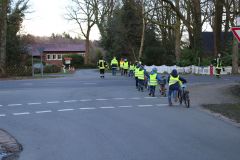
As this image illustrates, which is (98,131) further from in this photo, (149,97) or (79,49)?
(79,49)

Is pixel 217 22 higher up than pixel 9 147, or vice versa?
pixel 217 22

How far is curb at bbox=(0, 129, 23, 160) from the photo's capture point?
30.1ft

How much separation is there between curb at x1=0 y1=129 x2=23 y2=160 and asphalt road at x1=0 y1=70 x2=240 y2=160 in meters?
0.18

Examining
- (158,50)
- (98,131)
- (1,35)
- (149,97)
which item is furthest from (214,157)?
(158,50)

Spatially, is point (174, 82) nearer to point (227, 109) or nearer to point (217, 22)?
point (227, 109)

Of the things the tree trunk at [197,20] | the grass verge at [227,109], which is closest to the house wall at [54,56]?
the tree trunk at [197,20]

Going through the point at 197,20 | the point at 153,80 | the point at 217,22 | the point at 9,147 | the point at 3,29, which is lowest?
the point at 9,147

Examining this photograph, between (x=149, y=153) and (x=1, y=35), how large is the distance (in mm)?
A: 38569

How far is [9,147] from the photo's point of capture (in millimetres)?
10039

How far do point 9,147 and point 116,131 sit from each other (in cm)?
283

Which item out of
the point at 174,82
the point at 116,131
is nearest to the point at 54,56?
the point at 174,82

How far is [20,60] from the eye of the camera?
55.9m

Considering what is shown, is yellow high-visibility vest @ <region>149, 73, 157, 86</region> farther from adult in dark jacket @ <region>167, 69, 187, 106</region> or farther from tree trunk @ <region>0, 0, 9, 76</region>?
tree trunk @ <region>0, 0, 9, 76</region>

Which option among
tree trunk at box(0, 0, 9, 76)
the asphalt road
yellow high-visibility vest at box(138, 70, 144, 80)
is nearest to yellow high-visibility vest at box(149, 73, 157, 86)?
the asphalt road
